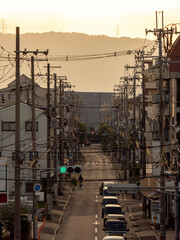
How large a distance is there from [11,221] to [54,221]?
12.4 meters

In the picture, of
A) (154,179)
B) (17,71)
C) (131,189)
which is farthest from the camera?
(154,179)

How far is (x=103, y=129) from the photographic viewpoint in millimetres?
186500

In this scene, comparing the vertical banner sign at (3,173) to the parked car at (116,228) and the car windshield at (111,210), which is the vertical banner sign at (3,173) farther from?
the car windshield at (111,210)

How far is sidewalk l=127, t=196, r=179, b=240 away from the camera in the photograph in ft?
157

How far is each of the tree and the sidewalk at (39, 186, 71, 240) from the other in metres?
2.04

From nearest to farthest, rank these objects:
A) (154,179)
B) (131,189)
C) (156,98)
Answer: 1. (131,189)
2. (154,179)
3. (156,98)

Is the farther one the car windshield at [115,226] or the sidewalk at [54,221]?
the sidewalk at [54,221]

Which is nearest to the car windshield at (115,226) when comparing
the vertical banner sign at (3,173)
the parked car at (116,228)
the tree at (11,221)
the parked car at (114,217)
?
the parked car at (116,228)

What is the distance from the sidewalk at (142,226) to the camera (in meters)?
47.8

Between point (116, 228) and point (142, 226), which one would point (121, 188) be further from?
point (142, 226)

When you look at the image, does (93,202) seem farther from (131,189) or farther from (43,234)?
(131,189)

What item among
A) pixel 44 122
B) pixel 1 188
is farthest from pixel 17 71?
pixel 44 122

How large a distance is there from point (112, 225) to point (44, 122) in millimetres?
32855

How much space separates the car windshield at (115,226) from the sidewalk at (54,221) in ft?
14.7
